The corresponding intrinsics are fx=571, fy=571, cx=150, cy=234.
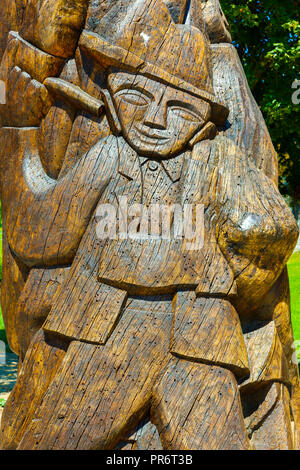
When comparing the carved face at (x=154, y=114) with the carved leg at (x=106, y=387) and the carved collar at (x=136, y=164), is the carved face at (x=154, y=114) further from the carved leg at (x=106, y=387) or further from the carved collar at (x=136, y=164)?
the carved leg at (x=106, y=387)

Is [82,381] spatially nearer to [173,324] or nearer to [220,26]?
[173,324]

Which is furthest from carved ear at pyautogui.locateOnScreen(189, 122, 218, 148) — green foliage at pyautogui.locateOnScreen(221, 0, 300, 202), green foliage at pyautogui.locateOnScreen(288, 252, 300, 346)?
green foliage at pyautogui.locateOnScreen(288, 252, 300, 346)

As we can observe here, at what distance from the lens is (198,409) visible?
2.62 m

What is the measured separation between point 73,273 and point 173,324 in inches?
21.8

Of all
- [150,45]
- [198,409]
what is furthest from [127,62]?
[198,409]

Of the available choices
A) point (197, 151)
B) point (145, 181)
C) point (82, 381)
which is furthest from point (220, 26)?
point (82, 381)

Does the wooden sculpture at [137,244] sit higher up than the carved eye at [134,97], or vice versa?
the carved eye at [134,97]

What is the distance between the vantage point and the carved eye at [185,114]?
288cm

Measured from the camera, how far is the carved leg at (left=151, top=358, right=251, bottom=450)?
258cm

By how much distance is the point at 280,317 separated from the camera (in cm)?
308

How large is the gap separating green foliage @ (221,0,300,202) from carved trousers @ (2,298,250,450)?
4.58 m

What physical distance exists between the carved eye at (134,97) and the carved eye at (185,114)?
146 millimetres

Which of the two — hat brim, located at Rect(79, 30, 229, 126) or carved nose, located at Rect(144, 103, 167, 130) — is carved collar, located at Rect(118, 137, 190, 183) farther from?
hat brim, located at Rect(79, 30, 229, 126)

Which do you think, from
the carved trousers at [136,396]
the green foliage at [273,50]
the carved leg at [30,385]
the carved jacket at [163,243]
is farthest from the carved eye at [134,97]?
the green foliage at [273,50]
